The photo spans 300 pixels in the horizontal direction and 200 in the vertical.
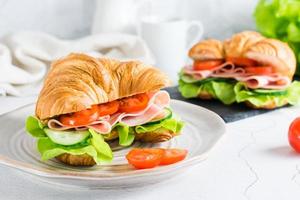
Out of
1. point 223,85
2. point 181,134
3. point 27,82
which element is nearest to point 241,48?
point 223,85

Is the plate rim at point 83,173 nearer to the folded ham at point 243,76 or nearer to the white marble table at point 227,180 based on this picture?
the white marble table at point 227,180

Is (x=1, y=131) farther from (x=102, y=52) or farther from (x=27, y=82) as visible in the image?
(x=102, y=52)

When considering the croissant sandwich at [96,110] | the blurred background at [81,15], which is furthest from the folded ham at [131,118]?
the blurred background at [81,15]

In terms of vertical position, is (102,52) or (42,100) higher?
(42,100)

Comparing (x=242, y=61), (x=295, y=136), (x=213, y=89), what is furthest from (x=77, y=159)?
(x=242, y=61)

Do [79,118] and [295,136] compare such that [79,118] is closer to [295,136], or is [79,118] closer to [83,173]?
[83,173]

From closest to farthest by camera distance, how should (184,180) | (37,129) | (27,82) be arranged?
(184,180), (37,129), (27,82)

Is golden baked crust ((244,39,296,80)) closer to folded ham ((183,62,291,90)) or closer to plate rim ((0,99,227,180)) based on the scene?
folded ham ((183,62,291,90))
